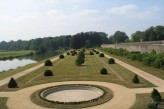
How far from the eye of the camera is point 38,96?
1764 cm

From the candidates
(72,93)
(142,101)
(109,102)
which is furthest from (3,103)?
(142,101)

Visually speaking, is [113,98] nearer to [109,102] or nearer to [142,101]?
[109,102]

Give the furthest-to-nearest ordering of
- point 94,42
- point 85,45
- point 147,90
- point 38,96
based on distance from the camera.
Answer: point 94,42 < point 85,45 < point 147,90 < point 38,96

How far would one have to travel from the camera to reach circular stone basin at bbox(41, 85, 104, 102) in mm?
17359

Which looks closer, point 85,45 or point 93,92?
point 93,92

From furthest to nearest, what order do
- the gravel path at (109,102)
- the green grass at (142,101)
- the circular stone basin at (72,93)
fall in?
the circular stone basin at (72,93) < the gravel path at (109,102) < the green grass at (142,101)

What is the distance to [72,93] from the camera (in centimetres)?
1905

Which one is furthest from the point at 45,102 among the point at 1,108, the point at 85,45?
the point at 85,45

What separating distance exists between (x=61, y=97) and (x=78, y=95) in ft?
4.36

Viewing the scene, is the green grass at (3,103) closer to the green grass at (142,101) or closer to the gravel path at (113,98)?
the gravel path at (113,98)

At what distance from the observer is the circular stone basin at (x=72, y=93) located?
1736 centimetres

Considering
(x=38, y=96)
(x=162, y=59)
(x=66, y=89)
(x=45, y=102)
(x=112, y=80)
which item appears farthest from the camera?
(x=162, y=59)

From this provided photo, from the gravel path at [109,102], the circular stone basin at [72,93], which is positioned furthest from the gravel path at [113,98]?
the circular stone basin at [72,93]

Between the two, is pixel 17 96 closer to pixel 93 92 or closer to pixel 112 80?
pixel 93 92
